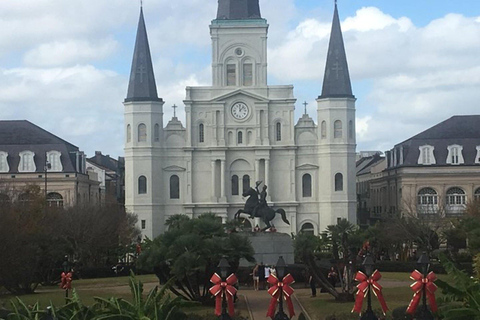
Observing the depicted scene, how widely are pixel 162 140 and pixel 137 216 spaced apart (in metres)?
8.90

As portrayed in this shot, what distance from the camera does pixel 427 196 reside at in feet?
366

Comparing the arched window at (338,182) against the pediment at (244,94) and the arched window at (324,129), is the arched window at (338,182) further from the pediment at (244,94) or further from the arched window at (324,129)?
the pediment at (244,94)

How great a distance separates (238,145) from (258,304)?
2742 inches

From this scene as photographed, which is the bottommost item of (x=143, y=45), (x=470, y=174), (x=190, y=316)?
(x=190, y=316)

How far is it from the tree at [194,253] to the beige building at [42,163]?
65694 millimetres

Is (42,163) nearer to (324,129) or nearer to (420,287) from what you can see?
(324,129)

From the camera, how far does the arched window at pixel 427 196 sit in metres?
111

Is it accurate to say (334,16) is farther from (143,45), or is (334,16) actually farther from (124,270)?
(124,270)

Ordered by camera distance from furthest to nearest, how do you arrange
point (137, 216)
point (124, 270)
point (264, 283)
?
point (137, 216), point (124, 270), point (264, 283)

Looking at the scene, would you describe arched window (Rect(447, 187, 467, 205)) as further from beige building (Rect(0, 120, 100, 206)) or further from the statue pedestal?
the statue pedestal

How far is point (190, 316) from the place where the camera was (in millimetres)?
33156

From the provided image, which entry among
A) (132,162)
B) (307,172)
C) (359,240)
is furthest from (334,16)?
(359,240)

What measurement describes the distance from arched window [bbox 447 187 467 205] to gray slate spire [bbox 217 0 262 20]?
26.3 meters

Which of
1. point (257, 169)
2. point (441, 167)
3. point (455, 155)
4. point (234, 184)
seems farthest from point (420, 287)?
point (234, 184)
